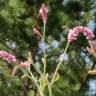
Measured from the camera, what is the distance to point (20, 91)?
256 inches

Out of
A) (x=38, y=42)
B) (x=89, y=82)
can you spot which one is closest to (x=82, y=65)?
(x=89, y=82)

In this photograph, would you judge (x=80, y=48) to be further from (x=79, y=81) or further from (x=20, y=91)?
(x=20, y=91)

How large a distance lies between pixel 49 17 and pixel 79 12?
45 centimetres

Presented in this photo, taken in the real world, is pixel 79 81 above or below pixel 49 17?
below

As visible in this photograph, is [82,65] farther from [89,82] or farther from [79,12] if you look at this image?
[79,12]

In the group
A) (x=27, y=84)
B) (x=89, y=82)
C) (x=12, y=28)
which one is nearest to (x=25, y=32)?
(x=12, y=28)

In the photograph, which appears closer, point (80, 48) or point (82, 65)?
point (80, 48)

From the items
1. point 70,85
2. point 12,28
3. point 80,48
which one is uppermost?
point 12,28

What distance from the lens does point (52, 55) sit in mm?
6613

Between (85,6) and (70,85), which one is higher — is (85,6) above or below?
above

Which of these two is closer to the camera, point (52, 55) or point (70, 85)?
point (70, 85)

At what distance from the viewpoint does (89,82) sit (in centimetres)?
664

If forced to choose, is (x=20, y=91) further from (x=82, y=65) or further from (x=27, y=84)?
(x=82, y=65)

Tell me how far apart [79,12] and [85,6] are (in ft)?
0.39
